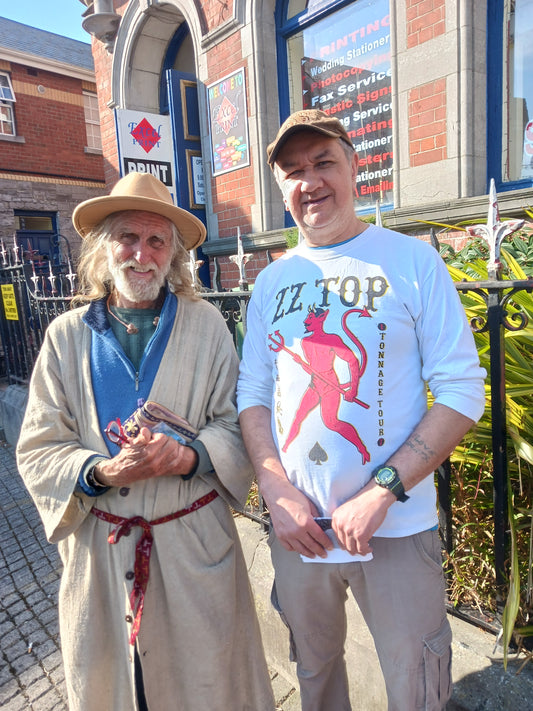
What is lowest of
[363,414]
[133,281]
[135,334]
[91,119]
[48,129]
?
[363,414]

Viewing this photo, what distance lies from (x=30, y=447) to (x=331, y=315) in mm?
1078

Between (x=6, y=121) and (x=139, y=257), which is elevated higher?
(x=6, y=121)

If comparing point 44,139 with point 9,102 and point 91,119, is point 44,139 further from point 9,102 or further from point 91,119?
point 91,119

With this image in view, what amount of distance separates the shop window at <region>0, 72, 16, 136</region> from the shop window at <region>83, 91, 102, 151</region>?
225cm

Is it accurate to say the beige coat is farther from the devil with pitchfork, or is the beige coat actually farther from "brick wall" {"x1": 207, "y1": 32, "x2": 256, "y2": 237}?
"brick wall" {"x1": 207, "y1": 32, "x2": 256, "y2": 237}

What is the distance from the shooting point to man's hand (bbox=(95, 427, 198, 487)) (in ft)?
4.87

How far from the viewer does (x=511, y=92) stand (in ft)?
13.5

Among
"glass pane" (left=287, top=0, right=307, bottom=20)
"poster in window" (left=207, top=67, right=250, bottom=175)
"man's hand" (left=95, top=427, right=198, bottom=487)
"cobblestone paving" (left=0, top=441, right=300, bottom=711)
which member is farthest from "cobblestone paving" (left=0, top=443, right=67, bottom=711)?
"glass pane" (left=287, top=0, right=307, bottom=20)

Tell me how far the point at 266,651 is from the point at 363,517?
5.03 ft

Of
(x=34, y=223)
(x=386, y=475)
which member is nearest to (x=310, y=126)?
(x=386, y=475)

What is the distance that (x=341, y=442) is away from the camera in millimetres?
1438

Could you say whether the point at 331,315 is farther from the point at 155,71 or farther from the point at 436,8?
the point at 155,71

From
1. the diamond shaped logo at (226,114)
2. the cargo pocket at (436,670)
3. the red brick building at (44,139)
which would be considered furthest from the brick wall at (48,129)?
the cargo pocket at (436,670)

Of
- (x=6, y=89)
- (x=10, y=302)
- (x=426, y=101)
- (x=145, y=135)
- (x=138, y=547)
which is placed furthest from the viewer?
(x=6, y=89)
